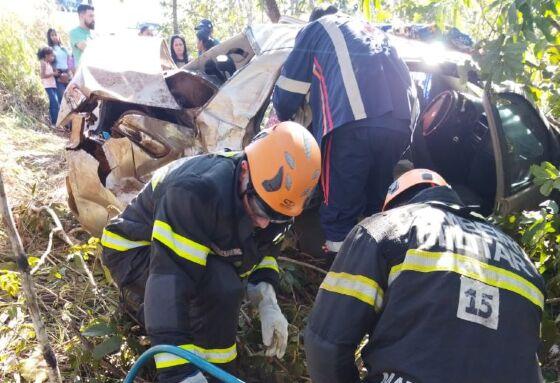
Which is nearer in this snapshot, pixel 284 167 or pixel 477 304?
pixel 477 304

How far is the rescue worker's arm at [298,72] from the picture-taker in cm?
312

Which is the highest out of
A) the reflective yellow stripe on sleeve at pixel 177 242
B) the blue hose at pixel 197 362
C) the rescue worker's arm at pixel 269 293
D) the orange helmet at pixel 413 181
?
the orange helmet at pixel 413 181

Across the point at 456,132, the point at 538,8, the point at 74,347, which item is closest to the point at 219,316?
the point at 74,347

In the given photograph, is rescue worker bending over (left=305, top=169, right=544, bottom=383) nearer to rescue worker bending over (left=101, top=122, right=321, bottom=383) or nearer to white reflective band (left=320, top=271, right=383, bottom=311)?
white reflective band (left=320, top=271, right=383, bottom=311)

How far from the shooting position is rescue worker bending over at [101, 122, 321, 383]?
186 cm

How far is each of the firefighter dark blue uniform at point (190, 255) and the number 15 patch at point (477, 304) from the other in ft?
3.21

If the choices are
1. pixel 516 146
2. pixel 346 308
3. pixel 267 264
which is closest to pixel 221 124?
pixel 267 264

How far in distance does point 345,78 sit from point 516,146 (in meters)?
1.22

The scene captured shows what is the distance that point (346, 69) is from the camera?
295 centimetres

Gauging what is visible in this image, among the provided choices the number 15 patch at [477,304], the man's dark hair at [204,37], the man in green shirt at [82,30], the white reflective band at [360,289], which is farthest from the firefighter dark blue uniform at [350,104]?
the man in green shirt at [82,30]

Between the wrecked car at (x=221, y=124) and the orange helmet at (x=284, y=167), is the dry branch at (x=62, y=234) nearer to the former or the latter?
the wrecked car at (x=221, y=124)

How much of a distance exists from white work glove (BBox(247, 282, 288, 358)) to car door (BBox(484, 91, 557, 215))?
158 cm

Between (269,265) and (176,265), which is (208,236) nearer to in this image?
(176,265)

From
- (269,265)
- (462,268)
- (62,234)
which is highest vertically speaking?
(462,268)
